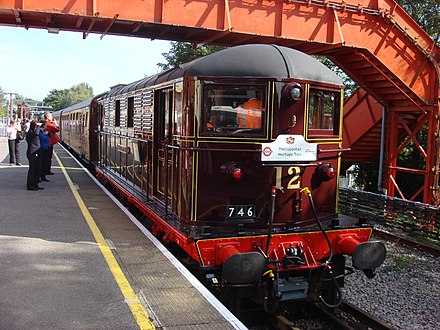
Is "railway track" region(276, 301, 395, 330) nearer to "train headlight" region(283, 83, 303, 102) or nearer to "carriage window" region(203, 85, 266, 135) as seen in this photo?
"carriage window" region(203, 85, 266, 135)

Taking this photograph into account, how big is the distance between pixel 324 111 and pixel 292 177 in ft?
3.50

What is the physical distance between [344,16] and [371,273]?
7.32 m

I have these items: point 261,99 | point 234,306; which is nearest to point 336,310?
point 234,306

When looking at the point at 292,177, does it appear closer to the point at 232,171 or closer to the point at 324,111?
A: the point at 232,171

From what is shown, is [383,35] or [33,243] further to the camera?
[383,35]

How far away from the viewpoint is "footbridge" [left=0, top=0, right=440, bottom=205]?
10.2 metres

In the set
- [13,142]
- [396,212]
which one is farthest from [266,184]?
[13,142]

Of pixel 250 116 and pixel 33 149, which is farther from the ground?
pixel 250 116

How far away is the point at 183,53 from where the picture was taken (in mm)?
29594

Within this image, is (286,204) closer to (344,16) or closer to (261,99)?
(261,99)

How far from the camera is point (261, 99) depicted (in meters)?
5.67

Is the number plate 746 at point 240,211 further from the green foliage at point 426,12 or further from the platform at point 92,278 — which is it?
the green foliage at point 426,12

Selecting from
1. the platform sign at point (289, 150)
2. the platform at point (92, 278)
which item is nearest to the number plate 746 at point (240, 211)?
the platform sign at point (289, 150)

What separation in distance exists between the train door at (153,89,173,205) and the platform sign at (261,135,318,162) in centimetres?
153
